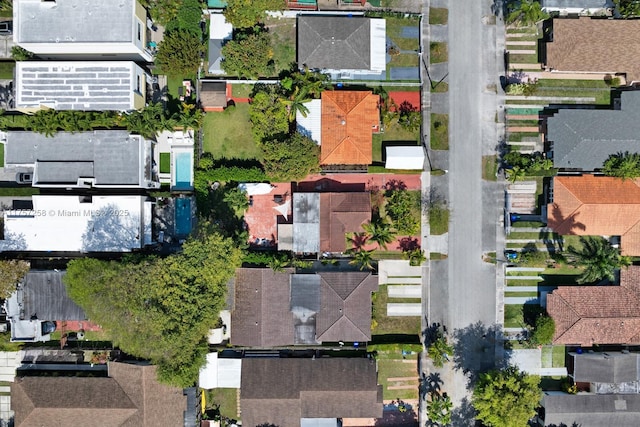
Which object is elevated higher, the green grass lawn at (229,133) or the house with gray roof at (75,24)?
the house with gray roof at (75,24)

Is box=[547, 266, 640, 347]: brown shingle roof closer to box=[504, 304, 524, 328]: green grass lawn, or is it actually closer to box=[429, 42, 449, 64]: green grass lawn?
box=[504, 304, 524, 328]: green grass lawn

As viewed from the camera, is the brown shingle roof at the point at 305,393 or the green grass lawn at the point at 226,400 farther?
the green grass lawn at the point at 226,400

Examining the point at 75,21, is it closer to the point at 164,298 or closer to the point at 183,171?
the point at 183,171

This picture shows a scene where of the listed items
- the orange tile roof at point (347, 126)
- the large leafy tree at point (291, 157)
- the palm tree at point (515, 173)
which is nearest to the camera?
the large leafy tree at point (291, 157)

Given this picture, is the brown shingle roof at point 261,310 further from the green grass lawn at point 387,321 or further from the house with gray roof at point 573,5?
the house with gray roof at point 573,5

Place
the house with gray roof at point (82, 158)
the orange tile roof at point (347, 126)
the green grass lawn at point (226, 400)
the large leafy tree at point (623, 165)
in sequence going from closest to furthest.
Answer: the house with gray roof at point (82, 158) → the large leafy tree at point (623, 165) → the orange tile roof at point (347, 126) → the green grass lawn at point (226, 400)

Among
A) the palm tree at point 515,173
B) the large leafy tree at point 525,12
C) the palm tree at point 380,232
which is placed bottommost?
the palm tree at point 380,232

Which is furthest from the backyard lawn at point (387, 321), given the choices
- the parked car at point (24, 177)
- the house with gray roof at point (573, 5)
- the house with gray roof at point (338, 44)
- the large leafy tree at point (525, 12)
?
the parked car at point (24, 177)

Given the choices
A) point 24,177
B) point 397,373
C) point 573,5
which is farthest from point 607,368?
point 24,177

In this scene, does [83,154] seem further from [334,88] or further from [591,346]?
[591,346]
